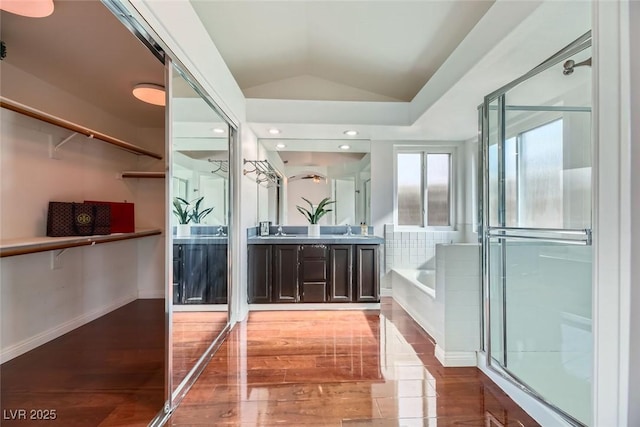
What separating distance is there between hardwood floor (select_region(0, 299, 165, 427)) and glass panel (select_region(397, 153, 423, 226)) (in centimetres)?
327

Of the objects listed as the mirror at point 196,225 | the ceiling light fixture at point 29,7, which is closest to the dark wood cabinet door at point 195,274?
the mirror at point 196,225

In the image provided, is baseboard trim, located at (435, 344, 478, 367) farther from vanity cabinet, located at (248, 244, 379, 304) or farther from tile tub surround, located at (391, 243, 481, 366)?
vanity cabinet, located at (248, 244, 379, 304)

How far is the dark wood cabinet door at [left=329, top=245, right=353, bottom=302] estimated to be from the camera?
329 cm

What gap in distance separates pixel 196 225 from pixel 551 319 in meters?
2.83

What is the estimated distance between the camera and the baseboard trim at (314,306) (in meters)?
3.32

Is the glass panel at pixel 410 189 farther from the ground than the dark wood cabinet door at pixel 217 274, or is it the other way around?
the glass panel at pixel 410 189

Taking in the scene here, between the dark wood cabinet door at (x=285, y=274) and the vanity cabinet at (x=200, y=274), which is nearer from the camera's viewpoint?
the vanity cabinet at (x=200, y=274)

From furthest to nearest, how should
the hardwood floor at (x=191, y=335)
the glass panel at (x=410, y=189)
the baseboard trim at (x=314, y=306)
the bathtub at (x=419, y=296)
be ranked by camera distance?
the glass panel at (x=410, y=189)
the baseboard trim at (x=314, y=306)
the bathtub at (x=419, y=296)
the hardwood floor at (x=191, y=335)

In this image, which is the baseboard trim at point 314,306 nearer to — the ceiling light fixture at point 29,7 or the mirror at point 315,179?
the mirror at point 315,179

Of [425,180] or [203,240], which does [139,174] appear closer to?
[203,240]

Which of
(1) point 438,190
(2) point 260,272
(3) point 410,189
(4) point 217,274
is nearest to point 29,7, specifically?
(4) point 217,274

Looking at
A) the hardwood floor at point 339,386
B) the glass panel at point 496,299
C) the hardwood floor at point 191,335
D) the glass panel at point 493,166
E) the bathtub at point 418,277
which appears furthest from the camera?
the bathtub at point 418,277

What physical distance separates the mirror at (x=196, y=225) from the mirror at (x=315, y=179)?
3.53ft

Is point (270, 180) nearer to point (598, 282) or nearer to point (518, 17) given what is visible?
point (518, 17)
